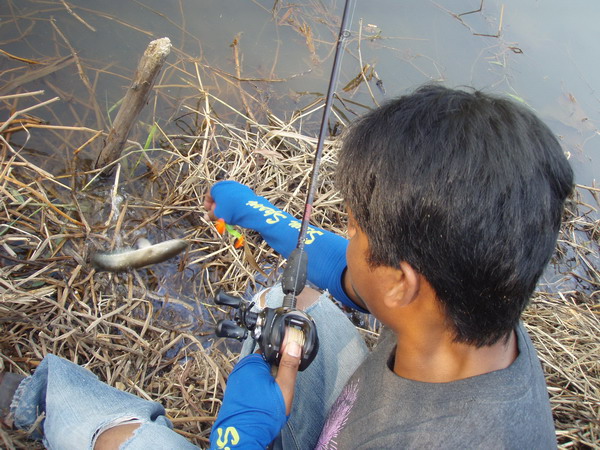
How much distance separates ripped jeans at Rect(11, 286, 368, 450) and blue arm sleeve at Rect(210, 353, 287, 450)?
27cm

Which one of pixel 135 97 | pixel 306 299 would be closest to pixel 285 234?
pixel 306 299

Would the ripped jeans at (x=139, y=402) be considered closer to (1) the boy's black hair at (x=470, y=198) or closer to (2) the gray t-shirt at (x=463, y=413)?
(2) the gray t-shirt at (x=463, y=413)

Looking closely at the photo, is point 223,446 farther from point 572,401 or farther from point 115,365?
point 572,401

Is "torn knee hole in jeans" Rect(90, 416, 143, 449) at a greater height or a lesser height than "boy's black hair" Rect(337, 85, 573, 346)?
→ lesser

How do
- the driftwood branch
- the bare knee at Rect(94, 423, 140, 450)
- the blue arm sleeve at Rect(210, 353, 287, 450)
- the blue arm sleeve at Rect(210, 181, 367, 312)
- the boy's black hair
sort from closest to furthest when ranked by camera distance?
the boy's black hair
the blue arm sleeve at Rect(210, 353, 287, 450)
the bare knee at Rect(94, 423, 140, 450)
the blue arm sleeve at Rect(210, 181, 367, 312)
the driftwood branch

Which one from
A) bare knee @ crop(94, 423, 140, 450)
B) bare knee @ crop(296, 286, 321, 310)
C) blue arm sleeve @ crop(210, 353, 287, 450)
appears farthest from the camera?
bare knee @ crop(296, 286, 321, 310)

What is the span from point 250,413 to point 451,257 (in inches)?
30.4

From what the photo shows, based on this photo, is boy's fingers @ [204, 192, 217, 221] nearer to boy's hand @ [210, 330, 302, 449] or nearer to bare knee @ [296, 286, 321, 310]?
bare knee @ [296, 286, 321, 310]

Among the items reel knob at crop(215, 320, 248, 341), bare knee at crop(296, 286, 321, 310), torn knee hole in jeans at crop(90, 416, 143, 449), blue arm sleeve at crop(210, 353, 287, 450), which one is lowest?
torn knee hole in jeans at crop(90, 416, 143, 449)

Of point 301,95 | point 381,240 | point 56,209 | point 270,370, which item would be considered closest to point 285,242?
point 270,370

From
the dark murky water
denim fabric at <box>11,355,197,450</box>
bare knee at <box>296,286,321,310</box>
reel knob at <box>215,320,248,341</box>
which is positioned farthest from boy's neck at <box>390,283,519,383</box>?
the dark murky water

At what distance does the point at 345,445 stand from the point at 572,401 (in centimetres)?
166

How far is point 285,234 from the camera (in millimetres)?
2242

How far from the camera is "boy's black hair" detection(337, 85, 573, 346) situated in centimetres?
111
